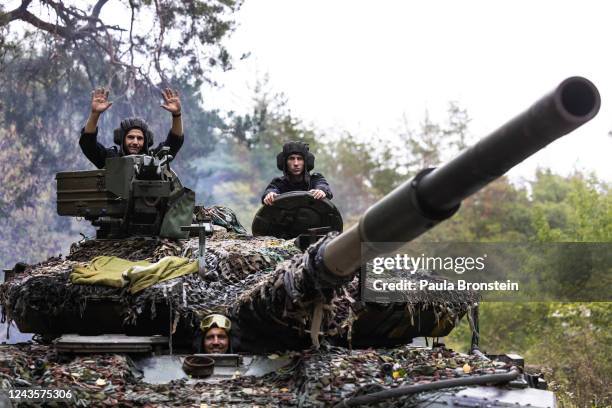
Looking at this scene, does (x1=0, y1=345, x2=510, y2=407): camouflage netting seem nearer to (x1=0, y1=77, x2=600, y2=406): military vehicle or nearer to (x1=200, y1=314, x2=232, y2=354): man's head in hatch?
(x1=0, y1=77, x2=600, y2=406): military vehicle

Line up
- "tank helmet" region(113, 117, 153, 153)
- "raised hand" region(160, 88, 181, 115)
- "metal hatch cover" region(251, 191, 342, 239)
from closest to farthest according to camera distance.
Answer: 1. "metal hatch cover" region(251, 191, 342, 239)
2. "tank helmet" region(113, 117, 153, 153)
3. "raised hand" region(160, 88, 181, 115)

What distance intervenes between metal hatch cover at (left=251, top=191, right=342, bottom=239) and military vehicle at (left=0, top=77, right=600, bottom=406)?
0.02m

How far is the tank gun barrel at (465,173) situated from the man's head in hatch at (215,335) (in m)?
1.56

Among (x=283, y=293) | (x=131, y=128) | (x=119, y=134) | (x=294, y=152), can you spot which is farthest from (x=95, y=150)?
(x=283, y=293)

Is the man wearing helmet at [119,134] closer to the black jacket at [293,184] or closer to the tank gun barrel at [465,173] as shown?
the black jacket at [293,184]

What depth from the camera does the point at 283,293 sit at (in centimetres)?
662

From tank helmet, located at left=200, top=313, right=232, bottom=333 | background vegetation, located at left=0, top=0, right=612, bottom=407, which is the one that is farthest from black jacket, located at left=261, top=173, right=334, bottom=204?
background vegetation, located at left=0, top=0, right=612, bottom=407

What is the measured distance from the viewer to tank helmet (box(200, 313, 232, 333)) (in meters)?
7.04

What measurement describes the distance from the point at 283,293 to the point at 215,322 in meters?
0.70

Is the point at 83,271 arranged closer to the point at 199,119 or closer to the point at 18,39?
the point at 18,39

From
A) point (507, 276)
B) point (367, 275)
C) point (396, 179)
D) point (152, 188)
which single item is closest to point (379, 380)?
point (367, 275)

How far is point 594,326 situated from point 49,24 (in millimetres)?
14261

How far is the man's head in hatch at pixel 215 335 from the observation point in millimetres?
7016

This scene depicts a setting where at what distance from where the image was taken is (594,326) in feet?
64.2
